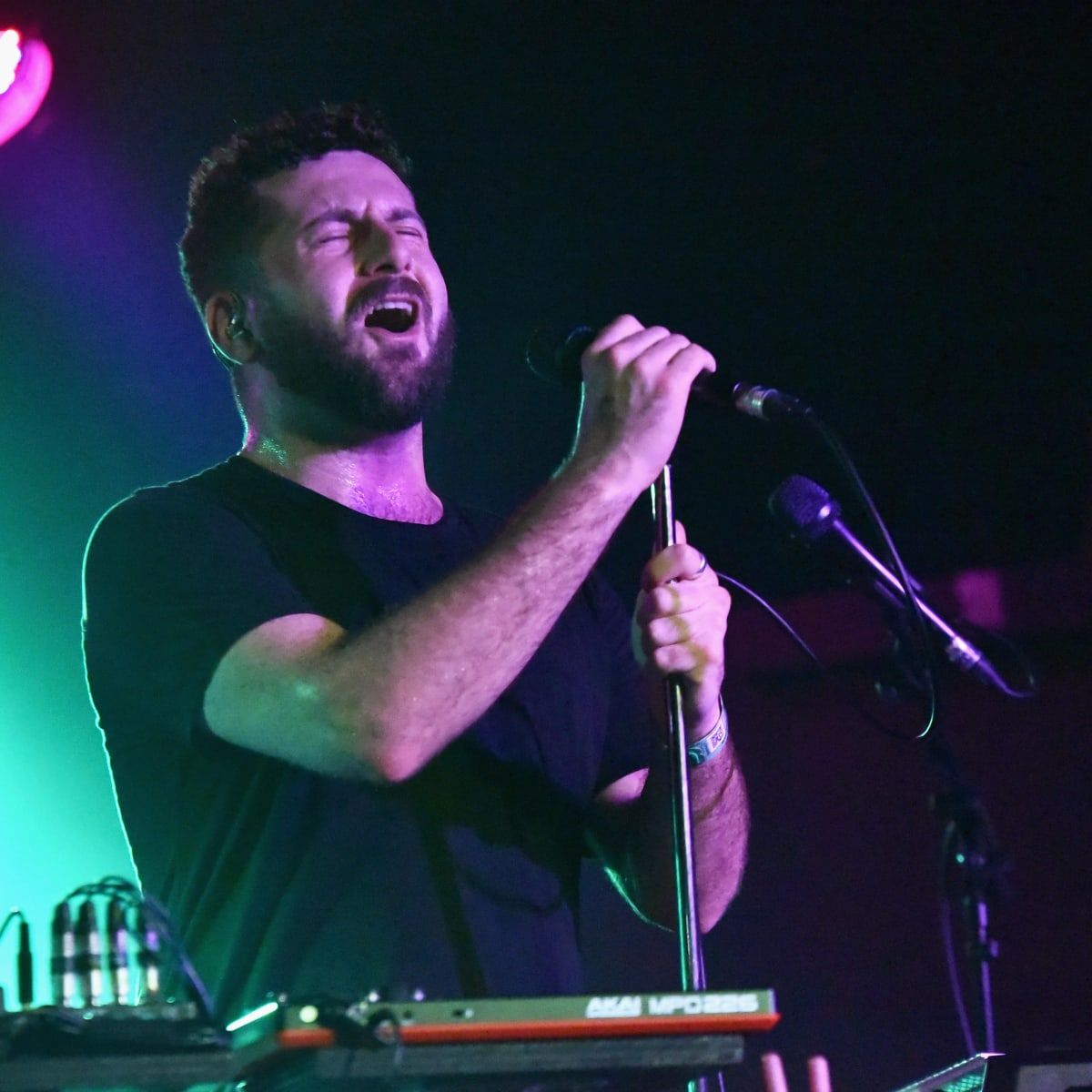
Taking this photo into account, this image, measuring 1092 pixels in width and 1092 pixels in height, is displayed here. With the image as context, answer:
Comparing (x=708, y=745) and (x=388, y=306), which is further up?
(x=388, y=306)

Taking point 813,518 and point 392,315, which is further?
point 813,518

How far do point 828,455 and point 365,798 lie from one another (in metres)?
2.78

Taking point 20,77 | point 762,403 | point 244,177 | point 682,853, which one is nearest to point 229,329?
point 244,177

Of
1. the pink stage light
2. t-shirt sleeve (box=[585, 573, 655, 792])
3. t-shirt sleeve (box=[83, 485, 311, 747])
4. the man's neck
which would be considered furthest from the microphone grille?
the pink stage light

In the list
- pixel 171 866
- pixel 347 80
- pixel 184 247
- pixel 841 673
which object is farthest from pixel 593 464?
pixel 841 673

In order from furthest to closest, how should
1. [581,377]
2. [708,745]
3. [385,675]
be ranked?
[708,745] → [581,377] → [385,675]

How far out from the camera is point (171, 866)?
199 cm

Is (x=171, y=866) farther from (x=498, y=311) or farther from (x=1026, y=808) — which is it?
(x=1026, y=808)

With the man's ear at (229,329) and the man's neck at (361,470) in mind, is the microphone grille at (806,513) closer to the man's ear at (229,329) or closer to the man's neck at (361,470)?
the man's neck at (361,470)

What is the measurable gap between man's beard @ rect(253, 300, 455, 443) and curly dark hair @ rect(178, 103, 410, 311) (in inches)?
8.7

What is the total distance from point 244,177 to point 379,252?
379 millimetres

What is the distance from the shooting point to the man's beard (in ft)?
7.75

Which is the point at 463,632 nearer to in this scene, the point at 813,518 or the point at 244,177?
the point at 813,518

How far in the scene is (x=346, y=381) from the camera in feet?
7.75
